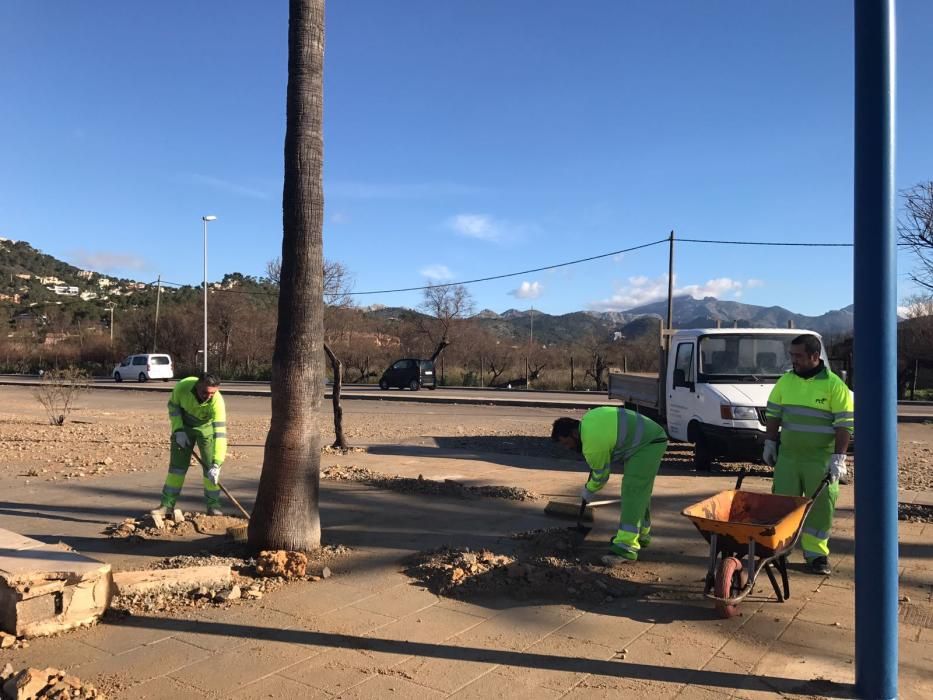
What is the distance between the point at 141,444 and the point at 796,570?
1191cm

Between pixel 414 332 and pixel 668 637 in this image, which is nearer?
pixel 668 637

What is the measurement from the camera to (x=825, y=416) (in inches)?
210

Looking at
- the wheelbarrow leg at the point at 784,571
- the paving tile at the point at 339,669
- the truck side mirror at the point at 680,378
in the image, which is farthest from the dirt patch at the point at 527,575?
the truck side mirror at the point at 680,378

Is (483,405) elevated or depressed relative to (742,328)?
depressed

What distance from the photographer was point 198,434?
24.1 feet

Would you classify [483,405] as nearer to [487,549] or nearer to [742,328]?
[742,328]

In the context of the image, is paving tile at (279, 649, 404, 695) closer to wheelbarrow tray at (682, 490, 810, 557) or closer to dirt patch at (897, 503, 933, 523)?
wheelbarrow tray at (682, 490, 810, 557)

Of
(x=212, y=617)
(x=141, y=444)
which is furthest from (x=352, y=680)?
(x=141, y=444)

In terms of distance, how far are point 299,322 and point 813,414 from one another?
13.3 feet

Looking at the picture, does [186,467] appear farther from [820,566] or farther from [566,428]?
[820,566]

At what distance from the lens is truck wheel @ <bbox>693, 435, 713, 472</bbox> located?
10.5 metres

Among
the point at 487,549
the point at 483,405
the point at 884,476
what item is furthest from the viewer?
the point at 483,405

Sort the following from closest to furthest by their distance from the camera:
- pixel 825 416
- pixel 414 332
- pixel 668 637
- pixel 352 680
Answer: pixel 352 680 < pixel 668 637 < pixel 825 416 < pixel 414 332

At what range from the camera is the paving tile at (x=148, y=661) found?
358 cm
